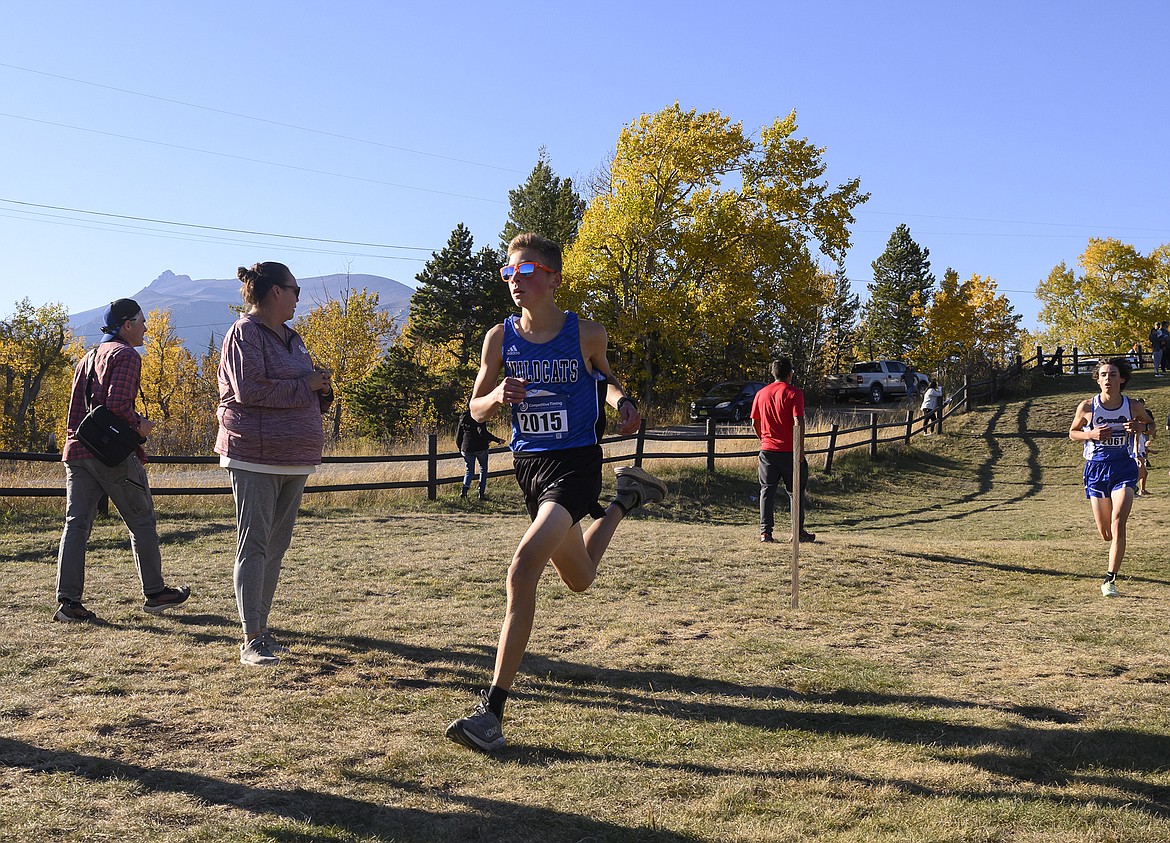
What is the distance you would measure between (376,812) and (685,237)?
3293 cm

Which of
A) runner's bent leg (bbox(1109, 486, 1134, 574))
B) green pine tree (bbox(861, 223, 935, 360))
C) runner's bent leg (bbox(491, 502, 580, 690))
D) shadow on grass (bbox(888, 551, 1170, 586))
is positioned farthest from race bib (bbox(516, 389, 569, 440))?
green pine tree (bbox(861, 223, 935, 360))

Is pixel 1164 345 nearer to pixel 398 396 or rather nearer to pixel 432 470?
pixel 398 396

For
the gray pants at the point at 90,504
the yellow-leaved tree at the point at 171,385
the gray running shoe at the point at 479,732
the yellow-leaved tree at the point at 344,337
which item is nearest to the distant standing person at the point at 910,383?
the yellow-leaved tree at the point at 344,337

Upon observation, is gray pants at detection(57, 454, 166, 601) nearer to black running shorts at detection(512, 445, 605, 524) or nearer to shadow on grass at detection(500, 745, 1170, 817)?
black running shorts at detection(512, 445, 605, 524)

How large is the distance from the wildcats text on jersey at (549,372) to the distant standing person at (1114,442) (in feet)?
18.4

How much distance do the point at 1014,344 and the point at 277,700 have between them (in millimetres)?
86059

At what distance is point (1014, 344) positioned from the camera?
8100 cm

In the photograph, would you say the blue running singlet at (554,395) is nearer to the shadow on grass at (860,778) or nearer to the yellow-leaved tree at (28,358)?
the shadow on grass at (860,778)

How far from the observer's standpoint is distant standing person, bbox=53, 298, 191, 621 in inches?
238

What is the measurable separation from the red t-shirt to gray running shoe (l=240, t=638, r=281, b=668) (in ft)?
21.8

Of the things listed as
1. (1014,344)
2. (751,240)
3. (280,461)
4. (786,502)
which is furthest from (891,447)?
(1014,344)

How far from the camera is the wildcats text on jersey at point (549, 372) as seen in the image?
171 inches

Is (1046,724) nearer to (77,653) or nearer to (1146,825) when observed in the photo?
(1146,825)

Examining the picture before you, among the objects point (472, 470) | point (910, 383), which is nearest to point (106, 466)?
point (472, 470)
